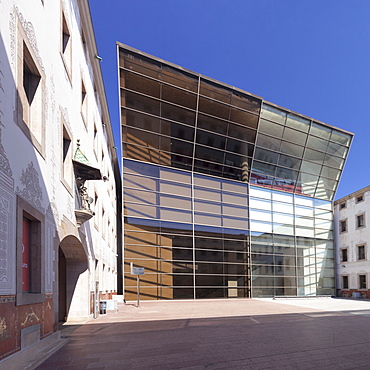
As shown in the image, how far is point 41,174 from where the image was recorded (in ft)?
27.0

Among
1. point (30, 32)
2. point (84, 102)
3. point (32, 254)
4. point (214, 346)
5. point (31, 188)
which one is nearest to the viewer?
point (31, 188)

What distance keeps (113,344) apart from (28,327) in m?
3.22

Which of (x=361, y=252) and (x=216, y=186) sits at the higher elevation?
(x=216, y=186)

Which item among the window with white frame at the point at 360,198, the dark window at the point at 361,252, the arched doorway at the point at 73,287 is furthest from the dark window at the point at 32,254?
the window with white frame at the point at 360,198

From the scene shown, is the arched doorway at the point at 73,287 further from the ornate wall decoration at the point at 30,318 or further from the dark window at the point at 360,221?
the dark window at the point at 360,221

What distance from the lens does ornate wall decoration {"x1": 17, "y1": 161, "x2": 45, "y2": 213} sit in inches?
275

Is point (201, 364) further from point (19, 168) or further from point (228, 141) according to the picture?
point (228, 141)

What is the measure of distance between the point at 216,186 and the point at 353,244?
1699 cm

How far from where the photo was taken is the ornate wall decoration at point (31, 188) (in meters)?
6.99

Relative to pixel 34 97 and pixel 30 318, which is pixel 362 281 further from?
pixel 34 97

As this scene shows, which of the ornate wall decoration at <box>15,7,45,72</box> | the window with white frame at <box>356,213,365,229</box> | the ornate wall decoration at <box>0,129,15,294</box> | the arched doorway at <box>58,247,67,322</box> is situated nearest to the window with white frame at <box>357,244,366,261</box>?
the window with white frame at <box>356,213,365,229</box>

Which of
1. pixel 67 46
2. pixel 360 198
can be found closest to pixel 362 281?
pixel 360 198

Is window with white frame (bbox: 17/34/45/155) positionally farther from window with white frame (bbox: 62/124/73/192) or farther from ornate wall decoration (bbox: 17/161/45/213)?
window with white frame (bbox: 62/124/73/192)

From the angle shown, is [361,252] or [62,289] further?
[361,252]
